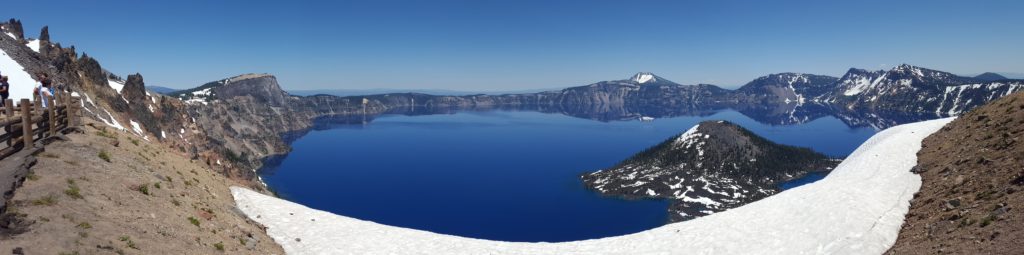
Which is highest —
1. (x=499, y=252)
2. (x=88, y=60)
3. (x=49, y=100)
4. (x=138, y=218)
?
(x=88, y=60)

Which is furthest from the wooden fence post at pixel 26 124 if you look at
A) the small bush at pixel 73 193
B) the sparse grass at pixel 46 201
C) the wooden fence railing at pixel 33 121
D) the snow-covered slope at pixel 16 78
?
the snow-covered slope at pixel 16 78

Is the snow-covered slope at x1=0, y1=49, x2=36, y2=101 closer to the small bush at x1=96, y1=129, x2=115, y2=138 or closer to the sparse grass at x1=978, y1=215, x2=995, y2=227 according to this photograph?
the small bush at x1=96, y1=129, x2=115, y2=138

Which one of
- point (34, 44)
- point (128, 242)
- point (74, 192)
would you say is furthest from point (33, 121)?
point (34, 44)

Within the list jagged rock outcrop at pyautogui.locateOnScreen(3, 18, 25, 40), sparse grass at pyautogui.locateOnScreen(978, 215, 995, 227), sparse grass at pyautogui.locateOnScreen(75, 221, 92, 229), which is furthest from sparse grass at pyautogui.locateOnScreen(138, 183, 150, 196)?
jagged rock outcrop at pyautogui.locateOnScreen(3, 18, 25, 40)

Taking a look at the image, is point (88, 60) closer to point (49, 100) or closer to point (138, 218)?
point (49, 100)

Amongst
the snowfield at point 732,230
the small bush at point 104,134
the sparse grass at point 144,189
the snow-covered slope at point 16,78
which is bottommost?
the snowfield at point 732,230

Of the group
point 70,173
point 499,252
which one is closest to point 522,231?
point 499,252

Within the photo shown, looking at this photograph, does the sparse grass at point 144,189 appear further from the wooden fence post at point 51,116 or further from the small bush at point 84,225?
the wooden fence post at point 51,116
